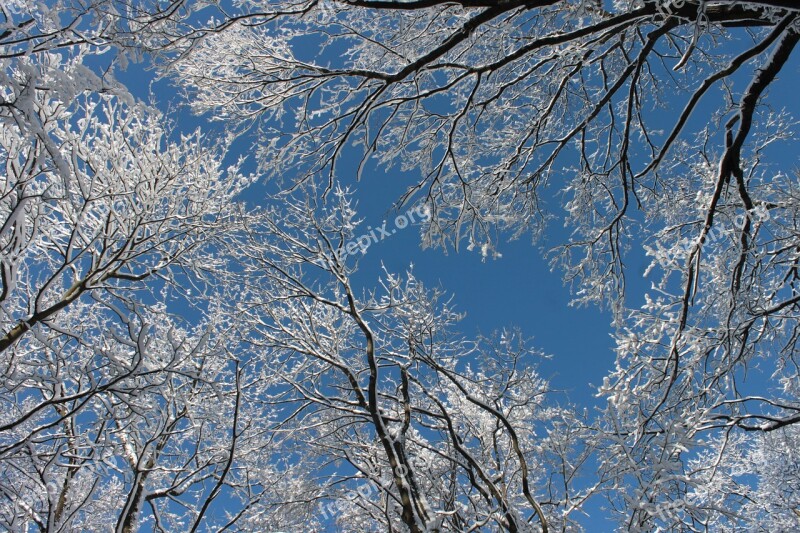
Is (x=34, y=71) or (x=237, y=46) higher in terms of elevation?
(x=237, y=46)

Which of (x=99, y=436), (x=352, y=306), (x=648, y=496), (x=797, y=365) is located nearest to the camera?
(x=648, y=496)

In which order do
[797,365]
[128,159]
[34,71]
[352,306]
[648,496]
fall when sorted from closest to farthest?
[34,71]
[648,496]
[797,365]
[128,159]
[352,306]

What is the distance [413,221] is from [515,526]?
3.01m

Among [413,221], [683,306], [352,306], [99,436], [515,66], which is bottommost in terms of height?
[99,436]

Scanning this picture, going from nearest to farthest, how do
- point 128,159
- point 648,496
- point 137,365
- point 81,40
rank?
point 81,40 < point 648,496 < point 137,365 < point 128,159

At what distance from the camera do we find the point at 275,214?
641 cm

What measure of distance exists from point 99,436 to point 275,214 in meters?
3.46

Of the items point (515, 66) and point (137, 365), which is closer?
point (137, 365)

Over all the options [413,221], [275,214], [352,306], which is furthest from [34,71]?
[275,214]

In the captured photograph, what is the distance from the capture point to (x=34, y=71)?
4.69ft

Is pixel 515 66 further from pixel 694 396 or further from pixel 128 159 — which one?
pixel 128 159

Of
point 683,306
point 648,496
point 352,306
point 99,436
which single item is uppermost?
point 352,306

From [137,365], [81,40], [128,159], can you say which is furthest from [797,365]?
[128,159]

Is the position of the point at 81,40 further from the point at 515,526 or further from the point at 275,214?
the point at 275,214
